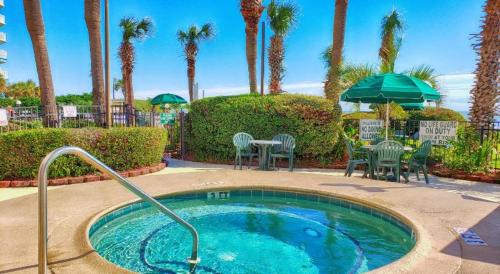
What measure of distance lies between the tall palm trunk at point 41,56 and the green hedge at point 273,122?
15.3 ft

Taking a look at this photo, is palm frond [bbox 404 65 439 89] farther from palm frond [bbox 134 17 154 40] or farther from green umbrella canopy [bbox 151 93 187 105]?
palm frond [bbox 134 17 154 40]

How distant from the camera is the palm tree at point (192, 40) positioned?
3381cm

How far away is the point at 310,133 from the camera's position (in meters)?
10.3

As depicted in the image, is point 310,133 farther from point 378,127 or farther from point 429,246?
point 429,246

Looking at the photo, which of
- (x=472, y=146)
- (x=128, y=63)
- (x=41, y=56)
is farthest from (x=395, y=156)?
(x=128, y=63)

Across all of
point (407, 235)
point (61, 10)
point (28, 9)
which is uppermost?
point (61, 10)

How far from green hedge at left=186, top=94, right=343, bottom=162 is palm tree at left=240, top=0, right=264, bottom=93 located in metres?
5.82

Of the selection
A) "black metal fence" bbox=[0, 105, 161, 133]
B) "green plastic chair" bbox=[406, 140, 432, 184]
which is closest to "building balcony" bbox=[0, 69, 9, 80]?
"black metal fence" bbox=[0, 105, 161, 133]

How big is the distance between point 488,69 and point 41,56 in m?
13.2

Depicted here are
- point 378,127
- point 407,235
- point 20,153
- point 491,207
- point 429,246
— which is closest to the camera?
point 429,246

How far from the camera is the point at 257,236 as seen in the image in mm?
4816

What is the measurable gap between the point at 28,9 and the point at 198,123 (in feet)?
20.3

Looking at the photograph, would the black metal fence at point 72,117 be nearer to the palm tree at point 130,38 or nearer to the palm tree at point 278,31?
the palm tree at point 278,31

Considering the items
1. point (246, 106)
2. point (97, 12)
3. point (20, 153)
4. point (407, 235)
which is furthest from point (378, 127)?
point (97, 12)
